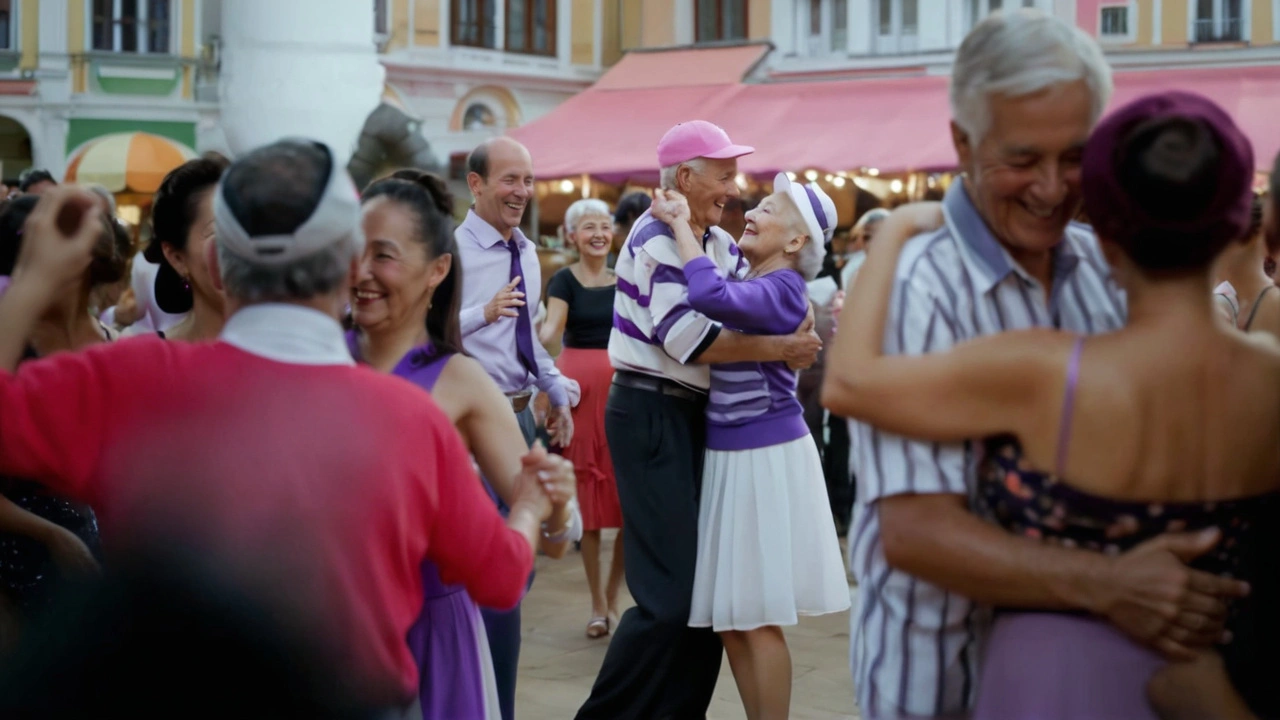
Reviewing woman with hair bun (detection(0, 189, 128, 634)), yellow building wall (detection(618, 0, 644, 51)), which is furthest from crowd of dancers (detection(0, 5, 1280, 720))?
yellow building wall (detection(618, 0, 644, 51))

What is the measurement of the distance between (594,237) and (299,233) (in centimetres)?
531

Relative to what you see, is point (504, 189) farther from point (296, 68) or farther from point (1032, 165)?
point (296, 68)

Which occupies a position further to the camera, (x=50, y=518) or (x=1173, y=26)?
(x=1173, y=26)

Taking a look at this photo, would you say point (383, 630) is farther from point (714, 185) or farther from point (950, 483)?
point (714, 185)

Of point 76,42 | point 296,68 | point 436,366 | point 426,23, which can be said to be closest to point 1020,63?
point 436,366

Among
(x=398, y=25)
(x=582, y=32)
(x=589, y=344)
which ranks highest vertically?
(x=582, y=32)

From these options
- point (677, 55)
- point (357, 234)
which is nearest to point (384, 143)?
point (677, 55)

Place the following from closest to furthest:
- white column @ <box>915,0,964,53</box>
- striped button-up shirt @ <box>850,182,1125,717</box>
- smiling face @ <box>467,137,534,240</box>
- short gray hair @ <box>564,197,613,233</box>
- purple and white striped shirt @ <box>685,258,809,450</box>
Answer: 1. striped button-up shirt @ <box>850,182,1125,717</box>
2. purple and white striped shirt @ <box>685,258,809,450</box>
3. smiling face @ <box>467,137,534,240</box>
4. short gray hair @ <box>564,197,613,233</box>
5. white column @ <box>915,0,964,53</box>

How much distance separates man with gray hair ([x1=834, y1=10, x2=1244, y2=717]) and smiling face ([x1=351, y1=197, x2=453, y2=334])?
117 cm

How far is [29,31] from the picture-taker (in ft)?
78.3

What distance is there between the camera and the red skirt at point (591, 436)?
22.9ft

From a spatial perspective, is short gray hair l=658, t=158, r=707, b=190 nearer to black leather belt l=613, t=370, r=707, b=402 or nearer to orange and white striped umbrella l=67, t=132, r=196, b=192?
black leather belt l=613, t=370, r=707, b=402

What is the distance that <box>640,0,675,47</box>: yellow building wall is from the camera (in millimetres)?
24750

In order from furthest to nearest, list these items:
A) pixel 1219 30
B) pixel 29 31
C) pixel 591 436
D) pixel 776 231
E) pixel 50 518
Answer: pixel 29 31, pixel 1219 30, pixel 591 436, pixel 776 231, pixel 50 518
